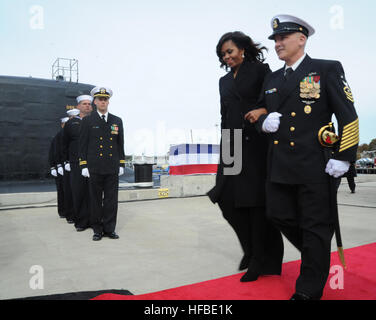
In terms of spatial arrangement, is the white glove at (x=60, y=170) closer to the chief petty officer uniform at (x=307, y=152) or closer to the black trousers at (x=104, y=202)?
the black trousers at (x=104, y=202)

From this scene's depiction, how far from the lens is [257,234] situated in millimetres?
2834

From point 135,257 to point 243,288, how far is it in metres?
1.51

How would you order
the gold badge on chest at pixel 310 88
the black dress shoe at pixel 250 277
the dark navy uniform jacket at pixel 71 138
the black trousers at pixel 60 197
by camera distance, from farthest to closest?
the black trousers at pixel 60 197
the dark navy uniform jacket at pixel 71 138
the black dress shoe at pixel 250 277
the gold badge on chest at pixel 310 88

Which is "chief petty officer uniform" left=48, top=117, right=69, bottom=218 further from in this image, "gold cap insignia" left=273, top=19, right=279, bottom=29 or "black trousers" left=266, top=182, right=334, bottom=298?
"black trousers" left=266, top=182, right=334, bottom=298

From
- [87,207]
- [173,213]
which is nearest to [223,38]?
[87,207]

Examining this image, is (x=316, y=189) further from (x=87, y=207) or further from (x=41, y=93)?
(x=41, y=93)

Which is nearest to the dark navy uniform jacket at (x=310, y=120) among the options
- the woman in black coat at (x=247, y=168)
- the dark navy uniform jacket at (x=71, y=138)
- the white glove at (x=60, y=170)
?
the woman in black coat at (x=247, y=168)

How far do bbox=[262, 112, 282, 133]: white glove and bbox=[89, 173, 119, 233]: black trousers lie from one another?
3092 mm

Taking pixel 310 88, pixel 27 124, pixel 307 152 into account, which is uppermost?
pixel 27 124

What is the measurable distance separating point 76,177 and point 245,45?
3.90 meters

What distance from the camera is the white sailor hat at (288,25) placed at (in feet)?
8.02

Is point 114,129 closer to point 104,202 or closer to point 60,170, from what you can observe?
point 104,202

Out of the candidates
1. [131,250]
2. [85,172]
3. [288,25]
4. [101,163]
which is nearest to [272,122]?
[288,25]
